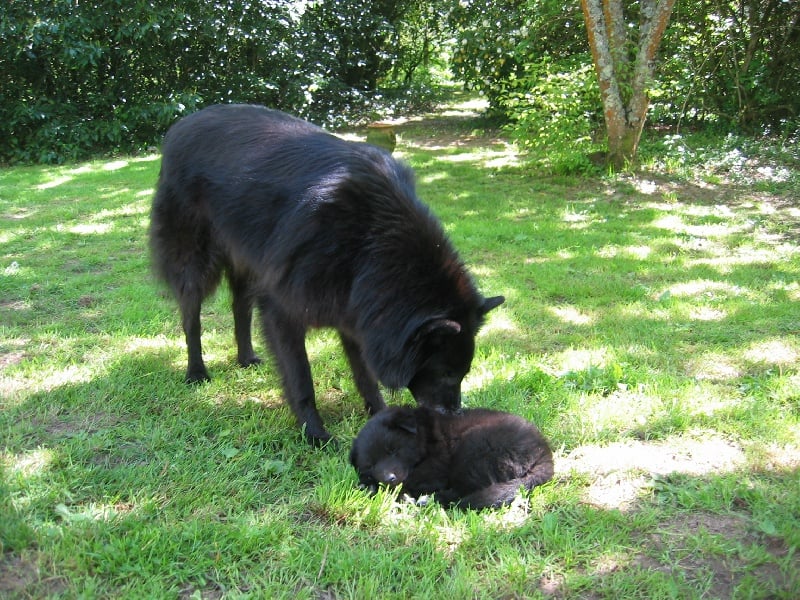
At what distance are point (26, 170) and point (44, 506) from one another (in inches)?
418

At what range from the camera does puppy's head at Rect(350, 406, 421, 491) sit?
3018mm

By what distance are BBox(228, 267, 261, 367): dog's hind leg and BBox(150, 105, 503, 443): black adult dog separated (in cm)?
38

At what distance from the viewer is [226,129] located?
3910 mm

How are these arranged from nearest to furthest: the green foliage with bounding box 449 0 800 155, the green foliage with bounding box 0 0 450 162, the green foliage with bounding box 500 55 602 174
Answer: the green foliage with bounding box 500 55 602 174 < the green foliage with bounding box 449 0 800 155 < the green foliage with bounding box 0 0 450 162

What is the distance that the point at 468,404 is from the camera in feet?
12.3

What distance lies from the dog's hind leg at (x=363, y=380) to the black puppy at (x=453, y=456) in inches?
22.5

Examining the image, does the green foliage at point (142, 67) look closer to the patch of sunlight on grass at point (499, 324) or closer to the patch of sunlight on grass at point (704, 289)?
the patch of sunlight on grass at point (499, 324)

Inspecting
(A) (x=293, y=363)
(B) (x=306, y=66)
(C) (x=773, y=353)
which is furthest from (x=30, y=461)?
(B) (x=306, y=66)

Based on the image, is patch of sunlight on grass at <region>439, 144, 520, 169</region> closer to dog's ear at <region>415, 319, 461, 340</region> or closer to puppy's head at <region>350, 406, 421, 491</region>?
dog's ear at <region>415, 319, 461, 340</region>

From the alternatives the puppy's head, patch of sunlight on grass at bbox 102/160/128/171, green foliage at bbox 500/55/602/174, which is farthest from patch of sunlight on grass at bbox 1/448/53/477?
patch of sunlight on grass at bbox 102/160/128/171

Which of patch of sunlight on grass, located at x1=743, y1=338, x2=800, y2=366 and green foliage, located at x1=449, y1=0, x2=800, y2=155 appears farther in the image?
green foliage, located at x1=449, y1=0, x2=800, y2=155

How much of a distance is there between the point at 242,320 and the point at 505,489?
2.35 m

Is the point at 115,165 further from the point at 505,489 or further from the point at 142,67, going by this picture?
the point at 505,489

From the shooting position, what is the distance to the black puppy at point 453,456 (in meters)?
2.96
